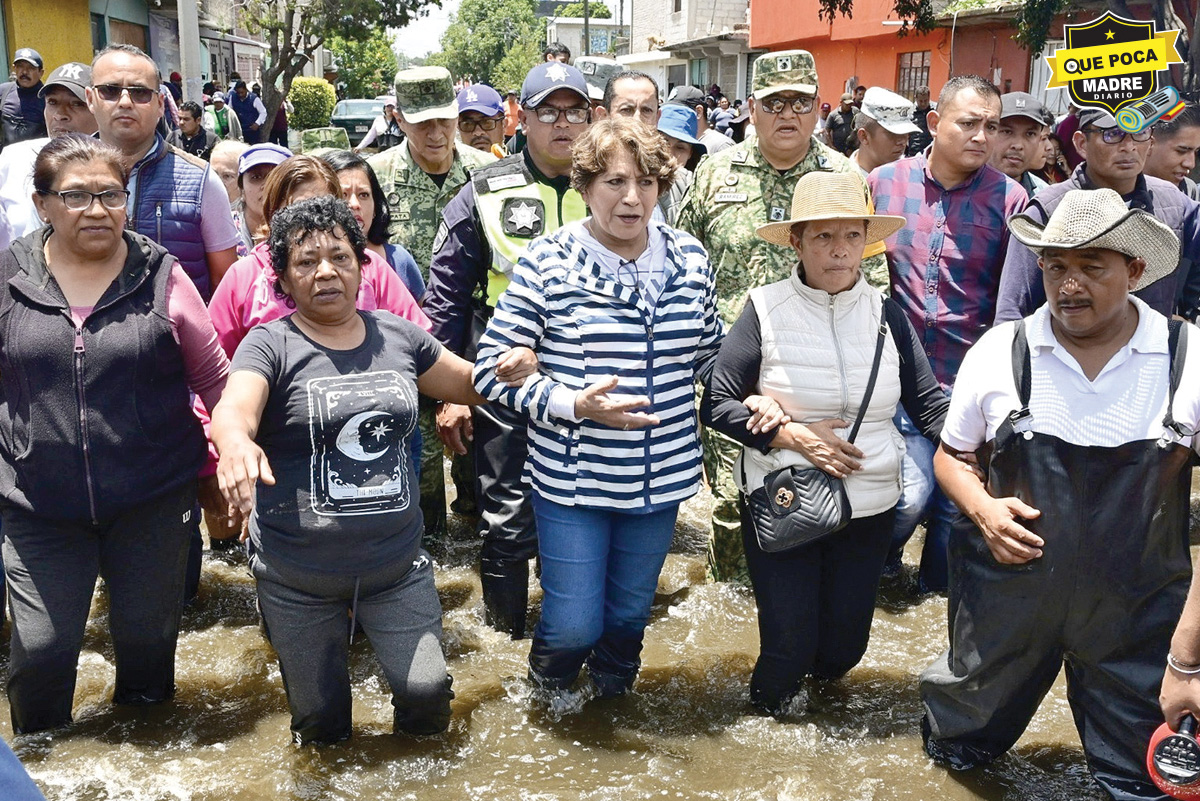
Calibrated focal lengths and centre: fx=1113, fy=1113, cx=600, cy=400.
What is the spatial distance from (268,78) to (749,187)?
26123 mm

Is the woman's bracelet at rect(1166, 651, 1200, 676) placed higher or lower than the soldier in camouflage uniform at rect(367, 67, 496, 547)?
lower

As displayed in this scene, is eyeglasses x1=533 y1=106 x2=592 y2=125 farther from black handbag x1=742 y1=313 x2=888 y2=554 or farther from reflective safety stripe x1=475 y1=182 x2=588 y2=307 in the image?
black handbag x1=742 y1=313 x2=888 y2=554

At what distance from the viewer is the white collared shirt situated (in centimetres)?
312

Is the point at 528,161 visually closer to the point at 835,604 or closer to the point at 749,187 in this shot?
the point at 749,187

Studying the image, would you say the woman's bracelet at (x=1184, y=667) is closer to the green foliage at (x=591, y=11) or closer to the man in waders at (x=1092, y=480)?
the man in waders at (x=1092, y=480)

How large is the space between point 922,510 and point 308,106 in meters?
33.3

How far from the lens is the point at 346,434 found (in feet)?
11.6

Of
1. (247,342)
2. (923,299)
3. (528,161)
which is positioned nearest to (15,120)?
(528,161)

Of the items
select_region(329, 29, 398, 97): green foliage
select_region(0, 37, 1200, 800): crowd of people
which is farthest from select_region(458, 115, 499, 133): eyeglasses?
select_region(329, 29, 398, 97): green foliage

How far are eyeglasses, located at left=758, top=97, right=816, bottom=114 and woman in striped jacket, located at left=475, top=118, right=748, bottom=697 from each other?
1455 mm

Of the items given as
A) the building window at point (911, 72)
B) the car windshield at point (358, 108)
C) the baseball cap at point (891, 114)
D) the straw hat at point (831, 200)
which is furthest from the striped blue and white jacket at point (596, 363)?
the building window at point (911, 72)

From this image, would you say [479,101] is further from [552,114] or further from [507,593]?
[507,593]

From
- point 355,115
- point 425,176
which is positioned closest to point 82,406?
point 425,176

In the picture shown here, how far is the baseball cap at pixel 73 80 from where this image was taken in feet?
20.3
